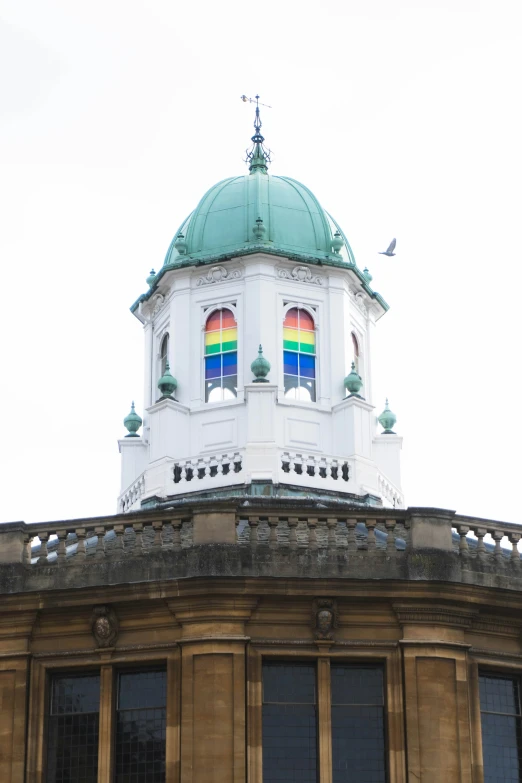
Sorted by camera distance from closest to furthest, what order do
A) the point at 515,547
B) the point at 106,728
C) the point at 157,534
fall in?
the point at 106,728
the point at 157,534
the point at 515,547

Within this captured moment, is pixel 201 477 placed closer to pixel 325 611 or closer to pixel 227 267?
pixel 227 267

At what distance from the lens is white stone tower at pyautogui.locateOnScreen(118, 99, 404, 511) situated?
124 ft

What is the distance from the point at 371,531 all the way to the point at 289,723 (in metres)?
3.58

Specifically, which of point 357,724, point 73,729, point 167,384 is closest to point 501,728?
point 357,724

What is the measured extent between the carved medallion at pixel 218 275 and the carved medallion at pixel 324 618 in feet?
44.7

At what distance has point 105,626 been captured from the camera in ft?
94.6

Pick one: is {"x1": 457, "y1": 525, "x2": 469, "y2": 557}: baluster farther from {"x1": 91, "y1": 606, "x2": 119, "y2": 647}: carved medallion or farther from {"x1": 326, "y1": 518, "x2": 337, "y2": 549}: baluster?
{"x1": 91, "y1": 606, "x2": 119, "y2": 647}: carved medallion

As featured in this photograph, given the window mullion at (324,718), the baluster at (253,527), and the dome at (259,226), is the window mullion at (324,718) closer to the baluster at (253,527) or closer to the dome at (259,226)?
the baluster at (253,527)

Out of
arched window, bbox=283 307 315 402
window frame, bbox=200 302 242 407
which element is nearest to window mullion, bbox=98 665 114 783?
window frame, bbox=200 302 242 407

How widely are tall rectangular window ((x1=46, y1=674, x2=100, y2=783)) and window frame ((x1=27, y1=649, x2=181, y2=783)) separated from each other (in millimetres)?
121

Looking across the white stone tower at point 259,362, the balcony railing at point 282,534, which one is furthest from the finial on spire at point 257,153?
the balcony railing at point 282,534

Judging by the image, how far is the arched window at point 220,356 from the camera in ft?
130

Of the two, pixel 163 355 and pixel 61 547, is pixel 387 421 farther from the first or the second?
pixel 61 547

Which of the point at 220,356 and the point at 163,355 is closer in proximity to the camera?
the point at 220,356
